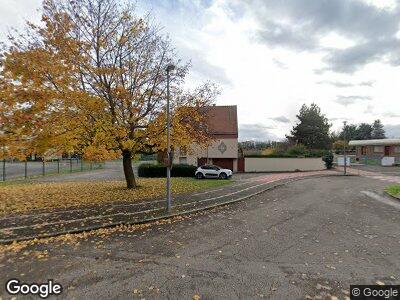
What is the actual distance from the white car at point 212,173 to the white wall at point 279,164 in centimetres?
953

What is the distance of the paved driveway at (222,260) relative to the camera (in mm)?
5301

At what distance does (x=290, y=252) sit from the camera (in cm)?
726

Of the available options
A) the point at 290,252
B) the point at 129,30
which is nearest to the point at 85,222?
the point at 290,252

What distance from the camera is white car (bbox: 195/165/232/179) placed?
2811 centimetres

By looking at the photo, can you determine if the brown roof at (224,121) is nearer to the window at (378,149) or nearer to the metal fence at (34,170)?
the metal fence at (34,170)


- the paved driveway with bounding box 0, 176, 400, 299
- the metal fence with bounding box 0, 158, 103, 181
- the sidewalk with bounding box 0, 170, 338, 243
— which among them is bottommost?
the paved driveway with bounding box 0, 176, 400, 299

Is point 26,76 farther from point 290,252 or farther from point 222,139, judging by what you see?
point 222,139

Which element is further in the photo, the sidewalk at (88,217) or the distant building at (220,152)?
the distant building at (220,152)

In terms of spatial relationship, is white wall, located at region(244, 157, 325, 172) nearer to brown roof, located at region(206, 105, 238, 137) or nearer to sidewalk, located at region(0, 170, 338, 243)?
brown roof, located at region(206, 105, 238, 137)

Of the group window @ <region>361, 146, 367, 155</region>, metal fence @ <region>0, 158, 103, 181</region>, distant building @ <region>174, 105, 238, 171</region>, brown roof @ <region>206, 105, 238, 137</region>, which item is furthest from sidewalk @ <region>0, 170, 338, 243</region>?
window @ <region>361, 146, 367, 155</region>

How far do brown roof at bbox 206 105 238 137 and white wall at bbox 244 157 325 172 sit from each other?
433 centimetres

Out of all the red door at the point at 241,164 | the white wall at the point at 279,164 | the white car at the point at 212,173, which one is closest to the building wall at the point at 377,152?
the white wall at the point at 279,164

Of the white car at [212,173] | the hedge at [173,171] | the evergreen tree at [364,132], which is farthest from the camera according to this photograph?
the evergreen tree at [364,132]

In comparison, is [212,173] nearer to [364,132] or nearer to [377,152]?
[377,152]
